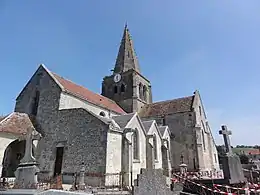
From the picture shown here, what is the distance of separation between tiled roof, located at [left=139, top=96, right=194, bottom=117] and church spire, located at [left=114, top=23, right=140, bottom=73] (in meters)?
7.74

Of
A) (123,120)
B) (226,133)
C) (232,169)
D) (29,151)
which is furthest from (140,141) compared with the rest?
(29,151)

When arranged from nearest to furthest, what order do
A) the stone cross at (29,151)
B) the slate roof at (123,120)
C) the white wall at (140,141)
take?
the stone cross at (29,151)
the white wall at (140,141)
the slate roof at (123,120)

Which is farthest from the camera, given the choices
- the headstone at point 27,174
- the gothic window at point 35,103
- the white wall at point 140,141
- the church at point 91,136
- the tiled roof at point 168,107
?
the tiled roof at point 168,107

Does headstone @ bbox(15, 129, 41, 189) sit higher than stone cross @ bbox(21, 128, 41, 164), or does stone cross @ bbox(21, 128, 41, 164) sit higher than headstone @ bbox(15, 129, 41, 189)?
stone cross @ bbox(21, 128, 41, 164)

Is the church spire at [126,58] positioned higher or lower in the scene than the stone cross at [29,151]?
higher

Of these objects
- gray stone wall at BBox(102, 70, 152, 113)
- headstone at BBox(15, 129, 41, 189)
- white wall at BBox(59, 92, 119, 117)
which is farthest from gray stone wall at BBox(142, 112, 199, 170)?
headstone at BBox(15, 129, 41, 189)

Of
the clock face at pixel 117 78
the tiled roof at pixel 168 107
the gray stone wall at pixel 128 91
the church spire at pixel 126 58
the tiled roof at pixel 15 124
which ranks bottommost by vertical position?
the tiled roof at pixel 15 124

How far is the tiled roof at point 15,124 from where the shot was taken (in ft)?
57.6

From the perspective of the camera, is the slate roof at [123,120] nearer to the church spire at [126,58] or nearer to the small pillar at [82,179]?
the small pillar at [82,179]

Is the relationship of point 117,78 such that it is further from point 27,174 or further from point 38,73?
point 27,174

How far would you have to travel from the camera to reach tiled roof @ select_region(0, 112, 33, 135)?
691 inches

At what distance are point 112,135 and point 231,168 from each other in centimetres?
916

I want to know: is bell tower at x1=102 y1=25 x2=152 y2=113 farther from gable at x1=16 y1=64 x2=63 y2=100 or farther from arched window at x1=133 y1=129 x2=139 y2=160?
gable at x1=16 y1=64 x2=63 y2=100

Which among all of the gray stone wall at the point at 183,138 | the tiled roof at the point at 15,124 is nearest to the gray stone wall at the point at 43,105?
the tiled roof at the point at 15,124
